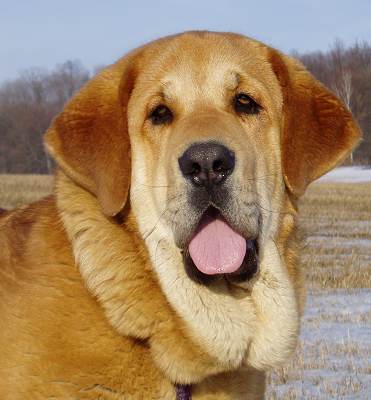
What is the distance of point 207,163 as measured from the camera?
10.5 feet

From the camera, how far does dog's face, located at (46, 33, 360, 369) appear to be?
3404 millimetres

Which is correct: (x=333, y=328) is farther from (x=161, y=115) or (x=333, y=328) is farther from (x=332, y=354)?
(x=161, y=115)

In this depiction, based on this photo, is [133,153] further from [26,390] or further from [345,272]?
[345,272]

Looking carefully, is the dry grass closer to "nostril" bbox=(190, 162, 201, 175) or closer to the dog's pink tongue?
the dog's pink tongue

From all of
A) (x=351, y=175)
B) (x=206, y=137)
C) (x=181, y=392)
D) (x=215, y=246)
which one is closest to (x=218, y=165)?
(x=206, y=137)

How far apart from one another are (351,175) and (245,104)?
1871 inches

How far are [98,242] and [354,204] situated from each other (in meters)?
22.8

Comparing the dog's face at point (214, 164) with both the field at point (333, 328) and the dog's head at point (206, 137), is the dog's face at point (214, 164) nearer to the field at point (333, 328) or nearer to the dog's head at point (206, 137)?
the dog's head at point (206, 137)

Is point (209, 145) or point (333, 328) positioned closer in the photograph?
point (209, 145)

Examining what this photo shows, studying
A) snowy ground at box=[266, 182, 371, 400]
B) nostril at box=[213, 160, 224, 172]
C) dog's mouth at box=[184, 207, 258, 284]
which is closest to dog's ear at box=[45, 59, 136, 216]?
dog's mouth at box=[184, 207, 258, 284]

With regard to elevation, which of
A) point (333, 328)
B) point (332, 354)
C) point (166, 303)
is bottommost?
point (333, 328)

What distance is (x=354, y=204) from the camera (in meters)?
25.5

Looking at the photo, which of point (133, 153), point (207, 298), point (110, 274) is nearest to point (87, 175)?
point (133, 153)

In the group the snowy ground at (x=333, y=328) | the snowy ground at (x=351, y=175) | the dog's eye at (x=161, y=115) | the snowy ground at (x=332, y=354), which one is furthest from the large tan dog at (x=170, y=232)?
the snowy ground at (x=351, y=175)
